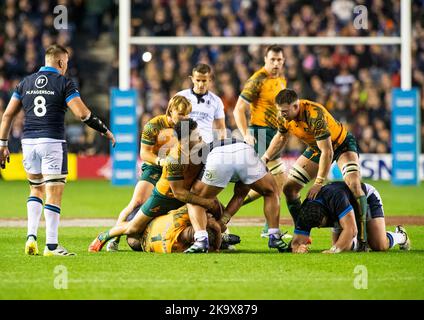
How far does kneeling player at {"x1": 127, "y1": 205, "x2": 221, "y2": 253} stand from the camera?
35.4 feet

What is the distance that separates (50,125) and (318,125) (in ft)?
9.30

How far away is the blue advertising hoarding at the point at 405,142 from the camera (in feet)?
70.6

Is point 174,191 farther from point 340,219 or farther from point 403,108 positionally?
point 403,108

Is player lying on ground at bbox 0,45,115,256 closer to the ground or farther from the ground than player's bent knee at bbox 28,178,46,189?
farther from the ground

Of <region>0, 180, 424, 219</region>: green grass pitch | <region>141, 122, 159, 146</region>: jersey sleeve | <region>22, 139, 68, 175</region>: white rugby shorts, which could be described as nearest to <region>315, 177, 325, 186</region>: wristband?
<region>141, 122, 159, 146</region>: jersey sleeve

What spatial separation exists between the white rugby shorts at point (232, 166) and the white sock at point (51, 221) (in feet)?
5.16

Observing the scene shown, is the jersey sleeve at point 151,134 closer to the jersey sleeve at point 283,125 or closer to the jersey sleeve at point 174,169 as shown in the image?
the jersey sleeve at point 174,169

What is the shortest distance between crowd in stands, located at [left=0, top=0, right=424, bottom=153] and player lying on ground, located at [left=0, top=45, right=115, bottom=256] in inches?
529

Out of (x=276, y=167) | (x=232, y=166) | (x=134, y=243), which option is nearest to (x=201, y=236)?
(x=232, y=166)

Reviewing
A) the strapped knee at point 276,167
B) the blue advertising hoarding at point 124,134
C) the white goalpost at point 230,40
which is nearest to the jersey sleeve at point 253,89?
the strapped knee at point 276,167

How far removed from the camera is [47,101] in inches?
409

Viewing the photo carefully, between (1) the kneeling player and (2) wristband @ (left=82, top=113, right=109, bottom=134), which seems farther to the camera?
(1) the kneeling player

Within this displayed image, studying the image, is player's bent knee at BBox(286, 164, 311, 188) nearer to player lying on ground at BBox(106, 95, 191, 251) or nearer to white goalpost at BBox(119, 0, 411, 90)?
player lying on ground at BBox(106, 95, 191, 251)

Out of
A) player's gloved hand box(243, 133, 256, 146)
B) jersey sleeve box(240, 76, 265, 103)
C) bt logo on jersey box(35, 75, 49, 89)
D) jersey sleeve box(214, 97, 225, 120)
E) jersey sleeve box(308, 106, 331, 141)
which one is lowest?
player's gloved hand box(243, 133, 256, 146)
